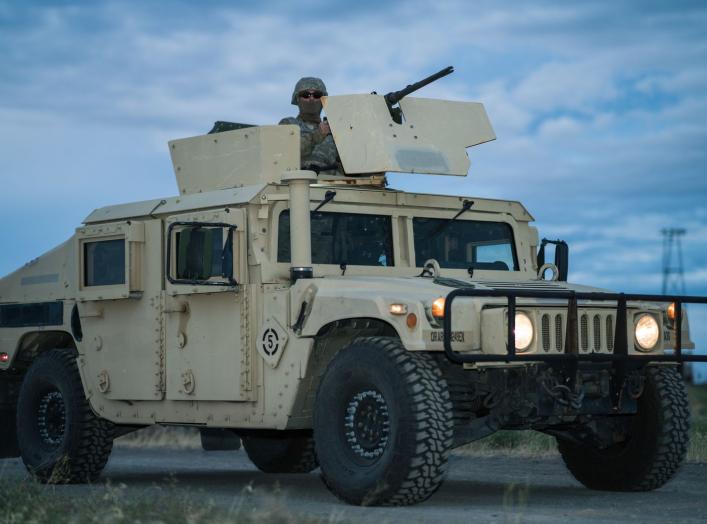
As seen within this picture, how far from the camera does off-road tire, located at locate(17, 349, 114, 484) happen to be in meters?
11.1

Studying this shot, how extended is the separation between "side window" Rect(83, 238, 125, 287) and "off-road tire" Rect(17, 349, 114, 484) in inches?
31.2

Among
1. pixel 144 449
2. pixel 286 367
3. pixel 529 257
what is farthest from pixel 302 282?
pixel 144 449

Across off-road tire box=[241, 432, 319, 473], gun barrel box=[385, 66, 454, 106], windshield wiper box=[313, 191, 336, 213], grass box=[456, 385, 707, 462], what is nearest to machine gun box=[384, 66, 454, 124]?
gun barrel box=[385, 66, 454, 106]

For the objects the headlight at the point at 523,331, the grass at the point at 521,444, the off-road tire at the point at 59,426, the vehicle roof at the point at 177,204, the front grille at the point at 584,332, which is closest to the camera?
the headlight at the point at 523,331

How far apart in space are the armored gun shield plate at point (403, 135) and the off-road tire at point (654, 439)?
91.3 inches

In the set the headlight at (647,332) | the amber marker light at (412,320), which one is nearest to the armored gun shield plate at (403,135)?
the amber marker light at (412,320)

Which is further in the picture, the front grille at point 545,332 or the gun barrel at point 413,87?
the gun barrel at point 413,87

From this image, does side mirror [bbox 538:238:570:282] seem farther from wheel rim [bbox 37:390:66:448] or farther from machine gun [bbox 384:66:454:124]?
wheel rim [bbox 37:390:66:448]

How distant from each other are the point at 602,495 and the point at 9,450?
565 centimetres

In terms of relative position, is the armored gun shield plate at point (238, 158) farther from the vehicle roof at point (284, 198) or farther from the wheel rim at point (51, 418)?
the wheel rim at point (51, 418)

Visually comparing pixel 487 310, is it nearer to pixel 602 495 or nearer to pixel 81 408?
pixel 602 495

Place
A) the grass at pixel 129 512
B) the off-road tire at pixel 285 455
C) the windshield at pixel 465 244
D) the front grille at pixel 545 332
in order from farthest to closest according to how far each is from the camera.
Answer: the off-road tire at pixel 285 455
the windshield at pixel 465 244
the front grille at pixel 545 332
the grass at pixel 129 512

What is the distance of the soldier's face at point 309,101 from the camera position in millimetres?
11523

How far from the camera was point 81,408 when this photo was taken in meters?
11.1
